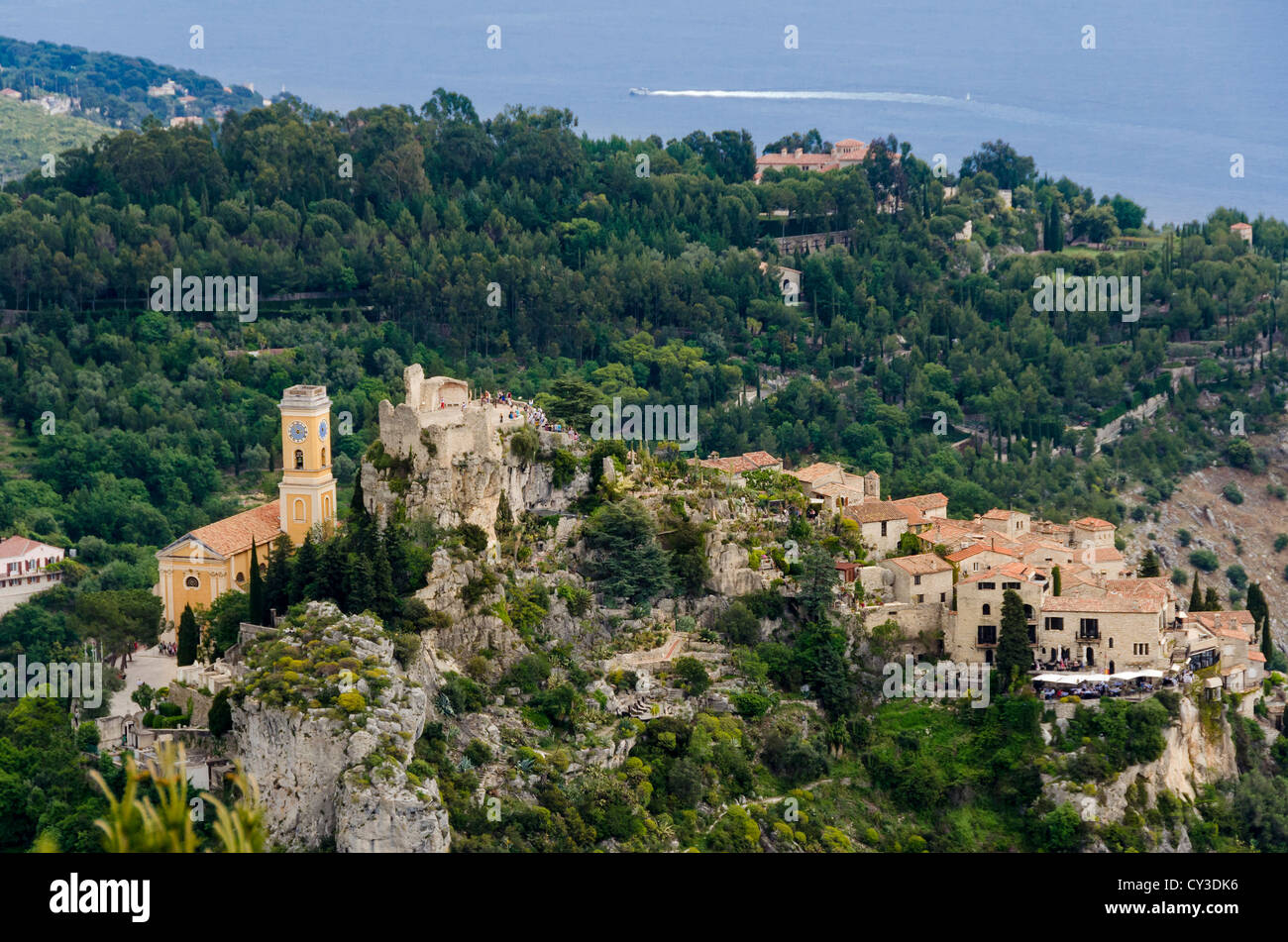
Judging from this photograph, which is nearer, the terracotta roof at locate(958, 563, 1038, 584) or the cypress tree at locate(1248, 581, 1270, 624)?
the terracotta roof at locate(958, 563, 1038, 584)

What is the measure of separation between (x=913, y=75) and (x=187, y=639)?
115412 millimetres

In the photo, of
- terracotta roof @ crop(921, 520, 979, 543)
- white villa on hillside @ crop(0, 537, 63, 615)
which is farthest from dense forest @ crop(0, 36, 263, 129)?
terracotta roof @ crop(921, 520, 979, 543)

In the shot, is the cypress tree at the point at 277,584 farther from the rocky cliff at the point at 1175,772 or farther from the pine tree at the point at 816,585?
the rocky cliff at the point at 1175,772

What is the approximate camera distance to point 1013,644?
149 ft

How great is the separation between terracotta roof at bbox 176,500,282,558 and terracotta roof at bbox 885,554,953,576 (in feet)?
53.6

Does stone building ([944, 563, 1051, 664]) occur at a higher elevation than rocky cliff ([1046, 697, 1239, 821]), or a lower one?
higher

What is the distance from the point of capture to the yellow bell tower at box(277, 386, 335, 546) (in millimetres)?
50500

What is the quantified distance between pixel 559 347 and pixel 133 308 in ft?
58.8

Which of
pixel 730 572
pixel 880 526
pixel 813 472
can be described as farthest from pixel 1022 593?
pixel 813 472

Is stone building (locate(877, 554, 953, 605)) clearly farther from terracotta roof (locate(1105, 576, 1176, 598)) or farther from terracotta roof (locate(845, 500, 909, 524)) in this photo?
terracotta roof (locate(1105, 576, 1176, 598))

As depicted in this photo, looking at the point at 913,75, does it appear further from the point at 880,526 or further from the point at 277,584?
the point at 277,584

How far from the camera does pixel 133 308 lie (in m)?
78.6

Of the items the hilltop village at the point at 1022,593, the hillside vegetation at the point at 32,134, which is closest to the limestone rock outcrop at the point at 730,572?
the hilltop village at the point at 1022,593
